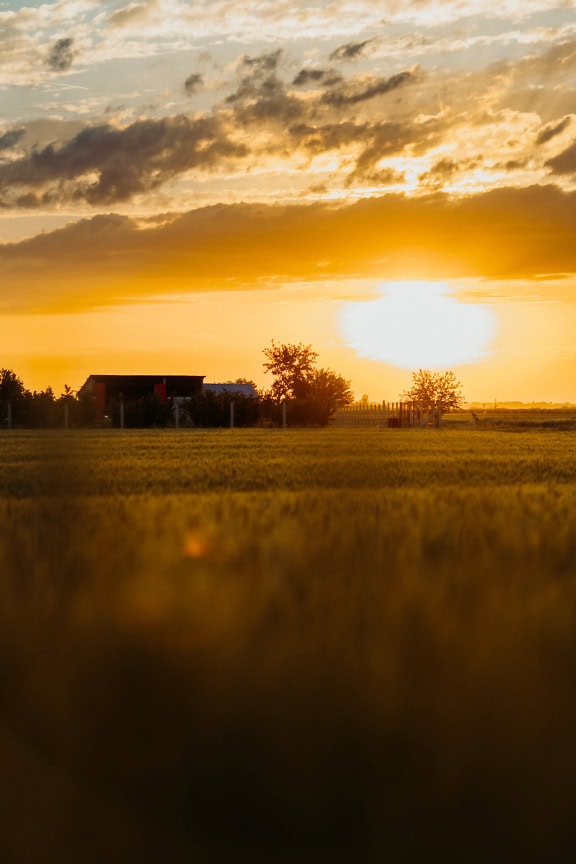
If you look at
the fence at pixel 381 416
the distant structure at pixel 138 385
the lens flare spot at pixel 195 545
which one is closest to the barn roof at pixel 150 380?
the distant structure at pixel 138 385

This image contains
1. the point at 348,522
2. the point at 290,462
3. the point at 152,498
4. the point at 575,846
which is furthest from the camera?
the point at 290,462

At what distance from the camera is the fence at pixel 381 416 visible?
2170 inches

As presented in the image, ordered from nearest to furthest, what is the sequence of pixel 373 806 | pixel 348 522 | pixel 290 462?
pixel 373 806 → pixel 348 522 → pixel 290 462

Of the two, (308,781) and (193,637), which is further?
(193,637)

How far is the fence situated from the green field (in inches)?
1930

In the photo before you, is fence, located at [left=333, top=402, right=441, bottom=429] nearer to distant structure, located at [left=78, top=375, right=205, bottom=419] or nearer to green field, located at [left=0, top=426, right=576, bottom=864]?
distant structure, located at [left=78, top=375, right=205, bottom=419]

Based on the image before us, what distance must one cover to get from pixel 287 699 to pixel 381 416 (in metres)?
52.7

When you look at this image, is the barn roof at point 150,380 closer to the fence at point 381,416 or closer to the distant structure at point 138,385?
the distant structure at point 138,385

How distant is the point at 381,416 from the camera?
55.5m

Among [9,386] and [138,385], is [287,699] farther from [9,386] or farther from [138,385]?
[138,385]

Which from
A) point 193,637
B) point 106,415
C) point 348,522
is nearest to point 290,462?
point 348,522

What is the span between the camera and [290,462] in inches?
654

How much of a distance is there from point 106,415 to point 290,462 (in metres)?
34.5

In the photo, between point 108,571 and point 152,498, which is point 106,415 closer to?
point 152,498
